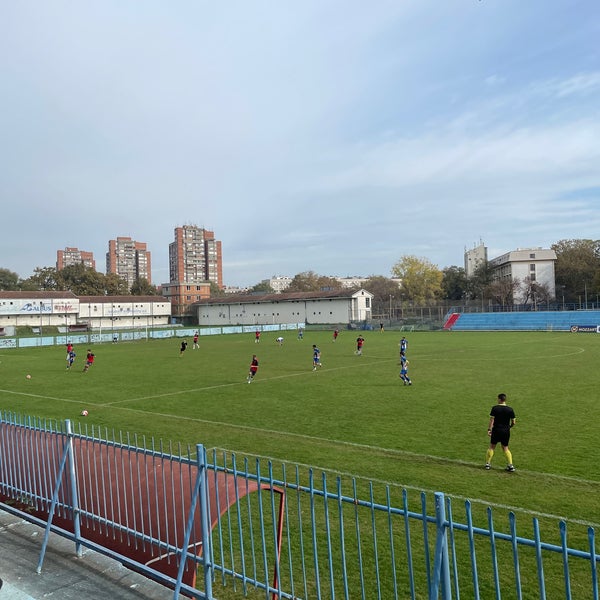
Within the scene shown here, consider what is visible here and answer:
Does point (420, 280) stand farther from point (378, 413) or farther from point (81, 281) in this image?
point (378, 413)

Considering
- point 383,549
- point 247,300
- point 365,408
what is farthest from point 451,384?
point 247,300

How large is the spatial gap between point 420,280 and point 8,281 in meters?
87.3

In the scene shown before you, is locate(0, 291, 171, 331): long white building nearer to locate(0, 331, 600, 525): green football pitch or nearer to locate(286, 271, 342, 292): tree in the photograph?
locate(286, 271, 342, 292): tree

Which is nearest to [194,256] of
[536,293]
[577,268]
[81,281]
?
[81,281]

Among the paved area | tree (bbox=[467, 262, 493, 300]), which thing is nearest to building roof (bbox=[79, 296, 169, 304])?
tree (bbox=[467, 262, 493, 300])

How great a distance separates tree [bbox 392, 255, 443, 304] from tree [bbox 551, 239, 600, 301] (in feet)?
72.3

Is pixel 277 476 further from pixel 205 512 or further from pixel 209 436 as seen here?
pixel 205 512

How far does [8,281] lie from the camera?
116688mm

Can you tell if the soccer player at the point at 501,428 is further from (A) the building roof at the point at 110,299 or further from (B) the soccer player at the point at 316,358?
(A) the building roof at the point at 110,299

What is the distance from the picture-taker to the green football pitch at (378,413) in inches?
416

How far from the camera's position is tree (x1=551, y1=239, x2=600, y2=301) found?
92.6 m

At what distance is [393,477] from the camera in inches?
415

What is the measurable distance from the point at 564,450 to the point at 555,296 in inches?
3790

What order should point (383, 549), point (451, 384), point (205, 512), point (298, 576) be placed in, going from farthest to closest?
point (451, 384), point (383, 549), point (298, 576), point (205, 512)
